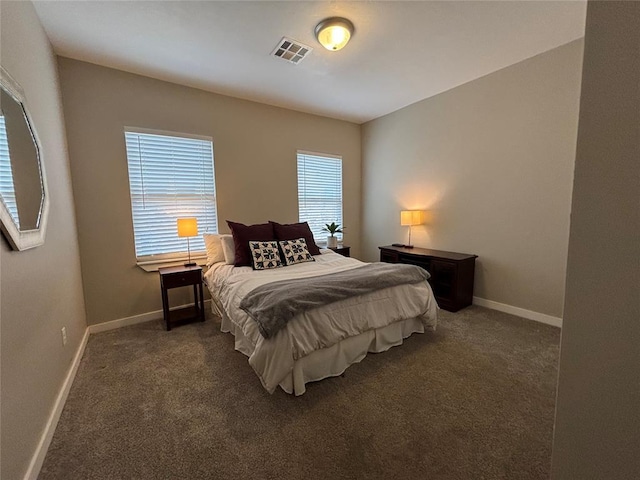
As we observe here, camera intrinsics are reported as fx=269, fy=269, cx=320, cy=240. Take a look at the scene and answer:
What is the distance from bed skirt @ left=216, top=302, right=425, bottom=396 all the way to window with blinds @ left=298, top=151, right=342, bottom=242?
241cm

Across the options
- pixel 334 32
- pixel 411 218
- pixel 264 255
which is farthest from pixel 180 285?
pixel 411 218

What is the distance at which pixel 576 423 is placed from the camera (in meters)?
0.71

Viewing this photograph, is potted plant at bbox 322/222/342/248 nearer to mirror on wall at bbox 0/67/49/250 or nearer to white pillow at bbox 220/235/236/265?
white pillow at bbox 220/235/236/265

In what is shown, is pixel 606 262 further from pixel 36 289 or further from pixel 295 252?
pixel 295 252

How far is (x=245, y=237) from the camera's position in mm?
3111

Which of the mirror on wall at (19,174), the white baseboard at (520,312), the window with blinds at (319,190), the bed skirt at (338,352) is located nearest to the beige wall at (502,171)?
the white baseboard at (520,312)

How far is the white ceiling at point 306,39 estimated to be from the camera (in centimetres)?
205

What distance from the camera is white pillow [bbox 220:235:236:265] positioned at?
3.11 meters

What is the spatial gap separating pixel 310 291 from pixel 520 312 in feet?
8.74

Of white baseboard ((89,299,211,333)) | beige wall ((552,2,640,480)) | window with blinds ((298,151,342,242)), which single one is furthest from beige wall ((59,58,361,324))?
beige wall ((552,2,640,480))

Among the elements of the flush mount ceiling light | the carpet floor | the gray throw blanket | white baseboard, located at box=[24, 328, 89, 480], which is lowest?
the carpet floor

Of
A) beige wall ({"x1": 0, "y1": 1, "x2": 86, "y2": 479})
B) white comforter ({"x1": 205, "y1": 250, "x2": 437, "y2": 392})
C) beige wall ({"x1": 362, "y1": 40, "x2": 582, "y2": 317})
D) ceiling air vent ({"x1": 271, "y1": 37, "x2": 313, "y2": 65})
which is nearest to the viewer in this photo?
beige wall ({"x1": 0, "y1": 1, "x2": 86, "y2": 479})

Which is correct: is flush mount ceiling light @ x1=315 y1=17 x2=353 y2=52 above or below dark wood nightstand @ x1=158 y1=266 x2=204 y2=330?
above

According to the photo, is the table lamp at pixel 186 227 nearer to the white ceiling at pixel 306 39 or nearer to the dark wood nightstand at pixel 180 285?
the dark wood nightstand at pixel 180 285
